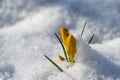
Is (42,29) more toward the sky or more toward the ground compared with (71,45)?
more toward the sky

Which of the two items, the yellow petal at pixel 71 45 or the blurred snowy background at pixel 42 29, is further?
the blurred snowy background at pixel 42 29

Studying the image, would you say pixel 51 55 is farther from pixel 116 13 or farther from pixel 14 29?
pixel 116 13

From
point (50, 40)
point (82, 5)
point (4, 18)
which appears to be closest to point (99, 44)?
point (50, 40)

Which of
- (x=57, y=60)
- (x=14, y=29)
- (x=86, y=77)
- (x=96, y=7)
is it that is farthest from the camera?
(x=96, y=7)

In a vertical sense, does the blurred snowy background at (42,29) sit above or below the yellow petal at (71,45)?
above

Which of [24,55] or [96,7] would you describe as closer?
[24,55]

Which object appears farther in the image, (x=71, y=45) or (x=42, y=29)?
(x=42, y=29)

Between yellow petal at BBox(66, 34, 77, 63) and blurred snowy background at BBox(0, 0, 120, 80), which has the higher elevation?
blurred snowy background at BBox(0, 0, 120, 80)

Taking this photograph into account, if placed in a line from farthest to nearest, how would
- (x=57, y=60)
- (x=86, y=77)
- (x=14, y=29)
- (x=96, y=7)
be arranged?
(x=96, y=7) < (x=14, y=29) < (x=57, y=60) < (x=86, y=77)
